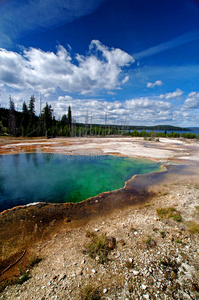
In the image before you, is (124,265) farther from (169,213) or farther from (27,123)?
(27,123)

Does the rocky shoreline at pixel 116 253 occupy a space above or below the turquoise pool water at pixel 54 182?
above

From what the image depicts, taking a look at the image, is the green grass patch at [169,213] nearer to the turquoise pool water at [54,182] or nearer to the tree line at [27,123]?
the turquoise pool water at [54,182]

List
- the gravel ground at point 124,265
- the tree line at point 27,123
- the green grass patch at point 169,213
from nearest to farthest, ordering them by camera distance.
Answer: the gravel ground at point 124,265 < the green grass patch at point 169,213 < the tree line at point 27,123

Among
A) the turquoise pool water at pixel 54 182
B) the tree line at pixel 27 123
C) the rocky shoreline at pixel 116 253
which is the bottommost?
the turquoise pool water at pixel 54 182

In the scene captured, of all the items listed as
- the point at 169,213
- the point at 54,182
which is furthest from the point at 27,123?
the point at 169,213

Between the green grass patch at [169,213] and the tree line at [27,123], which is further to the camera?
the tree line at [27,123]

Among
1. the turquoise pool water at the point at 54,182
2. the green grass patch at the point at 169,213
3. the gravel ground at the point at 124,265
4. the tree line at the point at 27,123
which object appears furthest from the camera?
the tree line at the point at 27,123

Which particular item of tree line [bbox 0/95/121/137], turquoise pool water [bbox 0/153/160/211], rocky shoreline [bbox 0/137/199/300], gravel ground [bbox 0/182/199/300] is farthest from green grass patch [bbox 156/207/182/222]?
tree line [bbox 0/95/121/137]

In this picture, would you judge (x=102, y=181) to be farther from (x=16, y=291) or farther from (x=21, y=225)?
(x=16, y=291)

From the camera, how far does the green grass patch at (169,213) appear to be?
650 centimetres

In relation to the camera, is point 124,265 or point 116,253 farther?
point 116,253

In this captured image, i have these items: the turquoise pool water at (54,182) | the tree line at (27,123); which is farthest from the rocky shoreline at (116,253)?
the tree line at (27,123)

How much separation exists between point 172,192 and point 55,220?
8.01 meters

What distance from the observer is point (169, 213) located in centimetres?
687
